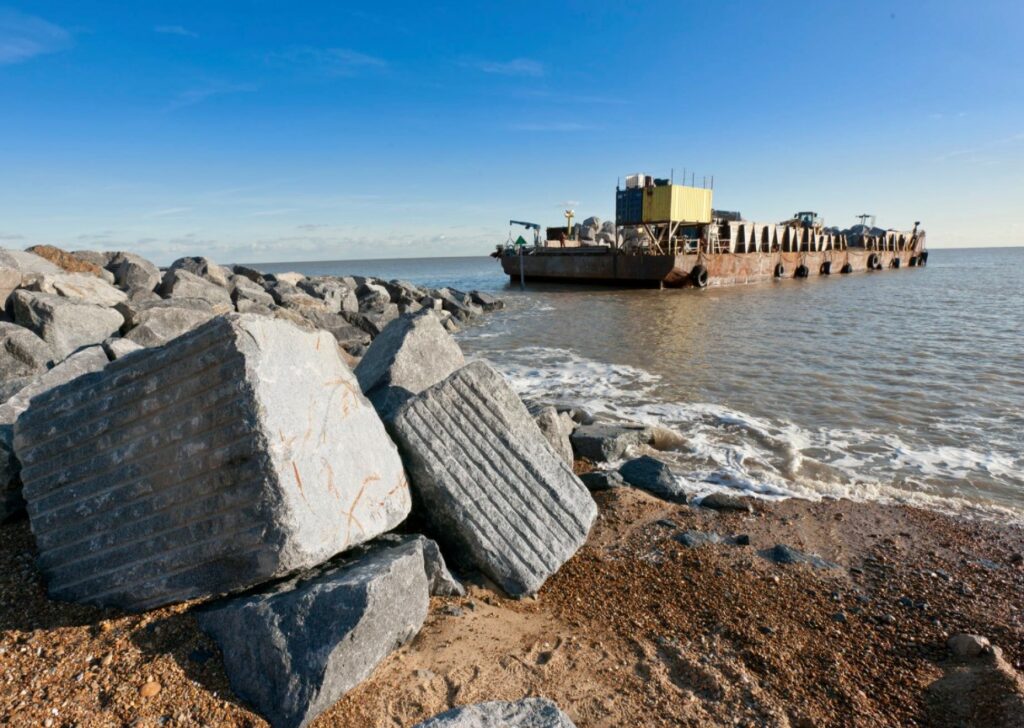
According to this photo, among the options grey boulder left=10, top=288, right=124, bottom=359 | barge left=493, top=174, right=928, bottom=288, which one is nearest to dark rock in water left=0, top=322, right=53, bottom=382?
grey boulder left=10, top=288, right=124, bottom=359

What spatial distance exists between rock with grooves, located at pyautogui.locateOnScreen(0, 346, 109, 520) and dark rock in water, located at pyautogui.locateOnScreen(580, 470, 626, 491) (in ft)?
11.5

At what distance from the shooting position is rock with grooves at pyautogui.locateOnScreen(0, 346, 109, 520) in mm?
2844

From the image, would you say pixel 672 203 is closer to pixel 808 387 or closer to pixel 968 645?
pixel 808 387

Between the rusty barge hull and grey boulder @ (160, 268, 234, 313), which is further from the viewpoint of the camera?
the rusty barge hull

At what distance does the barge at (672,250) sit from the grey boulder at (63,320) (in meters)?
23.2

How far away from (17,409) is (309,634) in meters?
2.50

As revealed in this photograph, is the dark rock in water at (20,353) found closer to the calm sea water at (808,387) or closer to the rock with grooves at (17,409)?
the rock with grooves at (17,409)

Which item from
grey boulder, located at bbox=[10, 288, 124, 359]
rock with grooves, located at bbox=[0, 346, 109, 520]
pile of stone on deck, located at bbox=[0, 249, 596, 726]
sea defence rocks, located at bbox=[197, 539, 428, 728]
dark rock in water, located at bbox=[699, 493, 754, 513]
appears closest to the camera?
sea defence rocks, located at bbox=[197, 539, 428, 728]

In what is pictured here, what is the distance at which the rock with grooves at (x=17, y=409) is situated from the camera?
112 inches

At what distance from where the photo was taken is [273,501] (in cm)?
223

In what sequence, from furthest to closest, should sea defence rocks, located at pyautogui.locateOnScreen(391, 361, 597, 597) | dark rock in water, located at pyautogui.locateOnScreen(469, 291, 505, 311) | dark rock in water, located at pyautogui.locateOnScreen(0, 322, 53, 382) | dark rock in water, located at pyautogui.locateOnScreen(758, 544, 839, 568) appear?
dark rock in water, located at pyautogui.locateOnScreen(469, 291, 505, 311) → dark rock in water, located at pyautogui.locateOnScreen(0, 322, 53, 382) → dark rock in water, located at pyautogui.locateOnScreen(758, 544, 839, 568) → sea defence rocks, located at pyautogui.locateOnScreen(391, 361, 597, 597)

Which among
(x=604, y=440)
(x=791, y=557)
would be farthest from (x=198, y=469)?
(x=604, y=440)

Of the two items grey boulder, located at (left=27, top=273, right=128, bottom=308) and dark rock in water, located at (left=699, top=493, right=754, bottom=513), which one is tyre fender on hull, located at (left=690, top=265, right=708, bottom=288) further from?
dark rock in water, located at (left=699, top=493, right=754, bottom=513)

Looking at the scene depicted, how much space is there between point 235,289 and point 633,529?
13.3 m
